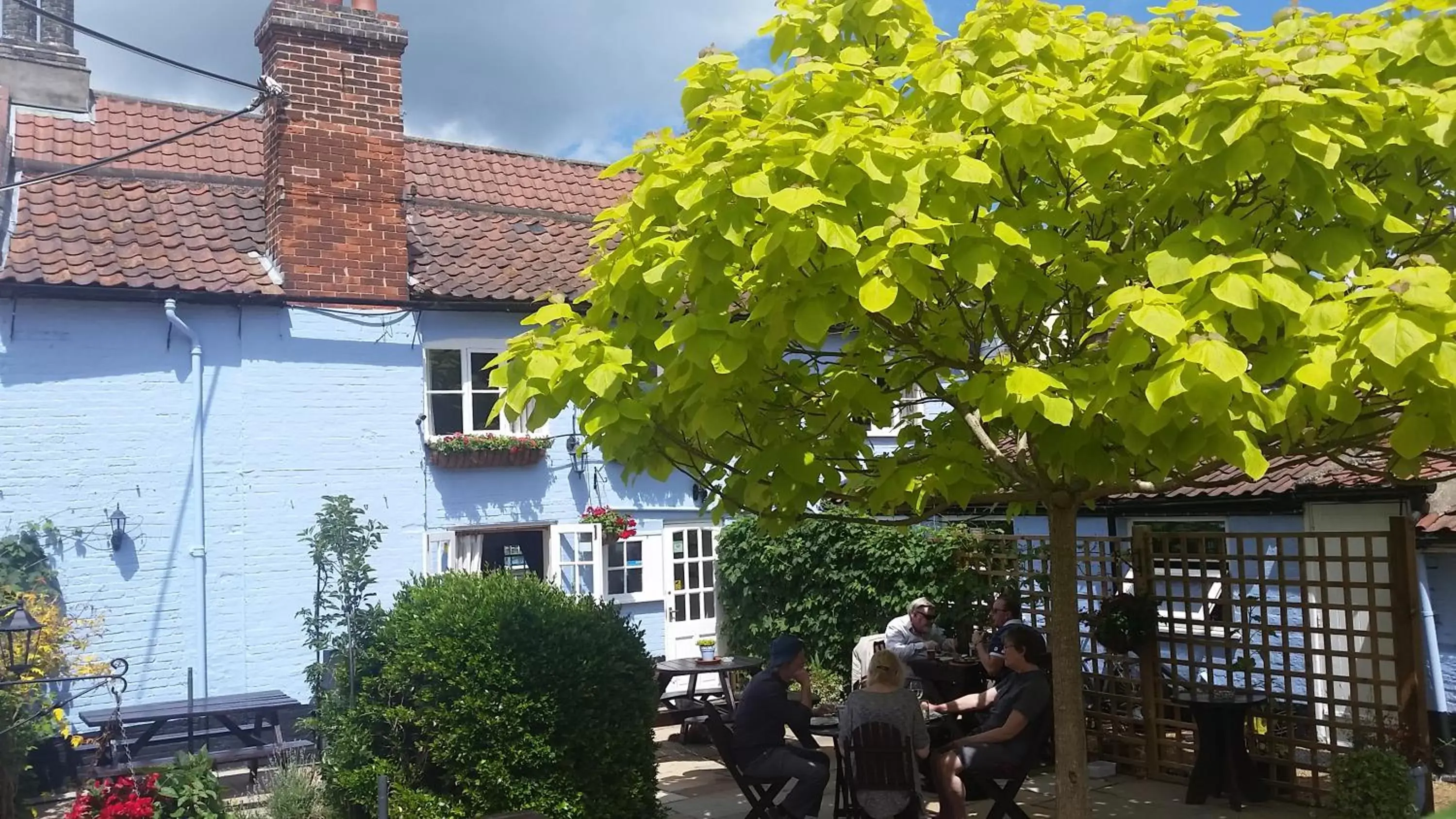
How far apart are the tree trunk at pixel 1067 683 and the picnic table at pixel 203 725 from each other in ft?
19.4

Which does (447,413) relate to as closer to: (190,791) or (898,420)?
(190,791)

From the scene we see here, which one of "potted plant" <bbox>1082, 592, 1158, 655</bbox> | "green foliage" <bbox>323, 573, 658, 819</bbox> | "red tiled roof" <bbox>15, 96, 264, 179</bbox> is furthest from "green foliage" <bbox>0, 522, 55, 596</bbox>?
"potted plant" <bbox>1082, 592, 1158, 655</bbox>

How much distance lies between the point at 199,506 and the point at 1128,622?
8295 millimetres

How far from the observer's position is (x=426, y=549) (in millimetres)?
12117

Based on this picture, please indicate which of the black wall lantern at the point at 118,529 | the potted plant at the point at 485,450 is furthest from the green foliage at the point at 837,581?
the black wall lantern at the point at 118,529

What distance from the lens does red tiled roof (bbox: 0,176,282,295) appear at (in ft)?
34.9

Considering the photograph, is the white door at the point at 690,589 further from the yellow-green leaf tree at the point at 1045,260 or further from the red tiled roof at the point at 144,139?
the yellow-green leaf tree at the point at 1045,260

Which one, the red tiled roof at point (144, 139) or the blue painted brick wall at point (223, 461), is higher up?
the red tiled roof at point (144, 139)

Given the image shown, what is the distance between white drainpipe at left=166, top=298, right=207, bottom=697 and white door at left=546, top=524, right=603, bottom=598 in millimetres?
3522

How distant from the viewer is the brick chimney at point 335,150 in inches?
450

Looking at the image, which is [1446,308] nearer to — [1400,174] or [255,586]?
[1400,174]

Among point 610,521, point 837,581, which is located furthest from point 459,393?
point 837,581

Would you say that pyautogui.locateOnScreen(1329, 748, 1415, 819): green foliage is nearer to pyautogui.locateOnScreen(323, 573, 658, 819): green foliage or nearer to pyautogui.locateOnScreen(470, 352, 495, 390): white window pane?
pyautogui.locateOnScreen(323, 573, 658, 819): green foliage

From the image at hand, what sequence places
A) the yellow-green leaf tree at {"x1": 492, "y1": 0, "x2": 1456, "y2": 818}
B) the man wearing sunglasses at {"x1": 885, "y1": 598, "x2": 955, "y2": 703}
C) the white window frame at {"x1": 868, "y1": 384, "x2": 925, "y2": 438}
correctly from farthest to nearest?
1. the man wearing sunglasses at {"x1": 885, "y1": 598, "x2": 955, "y2": 703}
2. the white window frame at {"x1": 868, "y1": 384, "x2": 925, "y2": 438}
3. the yellow-green leaf tree at {"x1": 492, "y1": 0, "x2": 1456, "y2": 818}
